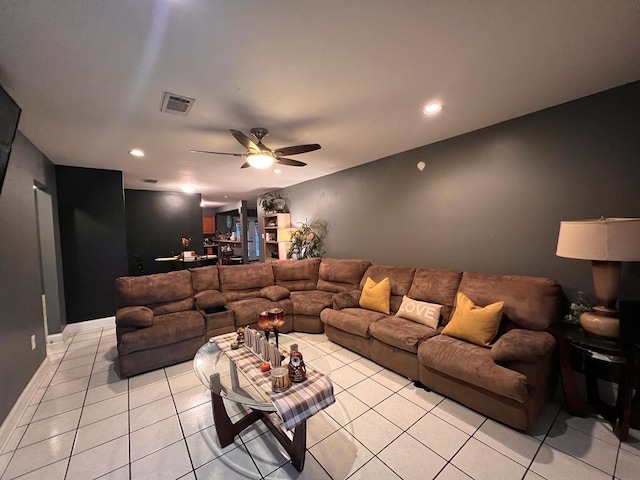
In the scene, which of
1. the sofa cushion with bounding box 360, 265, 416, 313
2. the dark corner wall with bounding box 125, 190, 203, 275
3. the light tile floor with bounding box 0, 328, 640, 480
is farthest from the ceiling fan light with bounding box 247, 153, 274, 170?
the dark corner wall with bounding box 125, 190, 203, 275

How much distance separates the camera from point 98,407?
7.50 ft

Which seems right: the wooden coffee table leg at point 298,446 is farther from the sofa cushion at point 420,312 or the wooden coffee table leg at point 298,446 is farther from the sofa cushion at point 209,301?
the sofa cushion at point 209,301

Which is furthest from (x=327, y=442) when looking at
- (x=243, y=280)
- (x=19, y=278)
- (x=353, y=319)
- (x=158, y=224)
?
(x=158, y=224)

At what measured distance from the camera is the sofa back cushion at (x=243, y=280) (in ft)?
13.0

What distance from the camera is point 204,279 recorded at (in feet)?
12.5

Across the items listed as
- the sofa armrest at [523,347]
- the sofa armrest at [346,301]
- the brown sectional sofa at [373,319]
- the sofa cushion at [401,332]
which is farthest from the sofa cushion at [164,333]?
the sofa armrest at [523,347]

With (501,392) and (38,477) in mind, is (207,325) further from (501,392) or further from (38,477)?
(501,392)

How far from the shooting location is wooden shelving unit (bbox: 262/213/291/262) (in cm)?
593

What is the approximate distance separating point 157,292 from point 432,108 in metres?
3.81

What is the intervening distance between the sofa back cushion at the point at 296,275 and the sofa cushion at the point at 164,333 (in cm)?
155

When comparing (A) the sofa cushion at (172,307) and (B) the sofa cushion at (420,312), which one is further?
(A) the sofa cushion at (172,307)

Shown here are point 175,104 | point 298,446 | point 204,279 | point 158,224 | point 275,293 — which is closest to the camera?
point 298,446

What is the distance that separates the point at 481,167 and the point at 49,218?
231 inches

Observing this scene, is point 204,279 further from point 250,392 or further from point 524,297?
point 524,297
